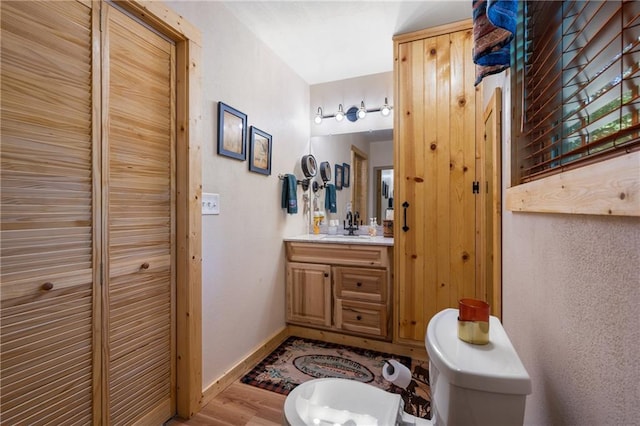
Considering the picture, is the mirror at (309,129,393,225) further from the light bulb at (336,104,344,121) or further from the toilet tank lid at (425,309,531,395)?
the toilet tank lid at (425,309,531,395)

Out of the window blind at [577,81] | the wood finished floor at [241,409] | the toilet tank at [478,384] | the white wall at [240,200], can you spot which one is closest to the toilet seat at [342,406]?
the toilet tank at [478,384]

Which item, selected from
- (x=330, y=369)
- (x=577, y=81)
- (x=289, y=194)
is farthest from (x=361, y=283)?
(x=577, y=81)

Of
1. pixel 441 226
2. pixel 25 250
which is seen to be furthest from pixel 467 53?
pixel 25 250

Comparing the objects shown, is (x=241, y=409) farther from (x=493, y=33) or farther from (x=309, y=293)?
(x=493, y=33)

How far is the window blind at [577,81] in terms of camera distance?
596mm

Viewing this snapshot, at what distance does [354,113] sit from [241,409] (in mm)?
2619

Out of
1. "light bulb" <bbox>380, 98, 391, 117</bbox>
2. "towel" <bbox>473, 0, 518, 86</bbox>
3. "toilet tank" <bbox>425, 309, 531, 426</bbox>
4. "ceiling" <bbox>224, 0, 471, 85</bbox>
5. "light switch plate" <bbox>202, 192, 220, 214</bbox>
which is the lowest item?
"toilet tank" <bbox>425, 309, 531, 426</bbox>

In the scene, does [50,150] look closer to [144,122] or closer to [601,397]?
[144,122]

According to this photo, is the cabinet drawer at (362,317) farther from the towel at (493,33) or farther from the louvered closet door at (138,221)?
the towel at (493,33)

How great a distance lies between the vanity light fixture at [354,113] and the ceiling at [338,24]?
1.24ft

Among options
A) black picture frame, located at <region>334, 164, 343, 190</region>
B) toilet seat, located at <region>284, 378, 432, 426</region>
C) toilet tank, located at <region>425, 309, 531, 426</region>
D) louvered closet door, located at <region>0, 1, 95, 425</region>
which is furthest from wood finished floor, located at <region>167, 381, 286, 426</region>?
black picture frame, located at <region>334, 164, 343, 190</region>

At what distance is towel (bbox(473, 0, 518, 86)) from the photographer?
0.92 metres

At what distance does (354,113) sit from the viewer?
2982 mm

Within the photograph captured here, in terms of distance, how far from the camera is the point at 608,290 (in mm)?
568
